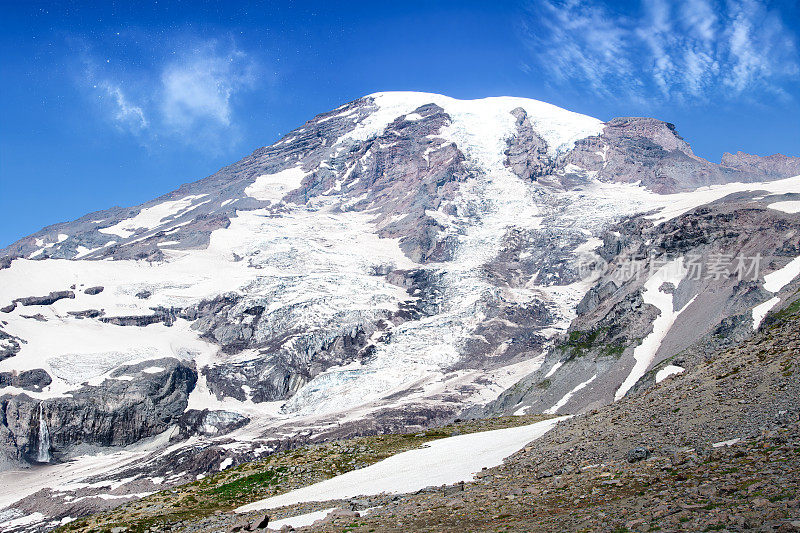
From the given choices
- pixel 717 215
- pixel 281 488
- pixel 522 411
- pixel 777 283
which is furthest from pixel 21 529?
pixel 717 215

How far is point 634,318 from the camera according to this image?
106312 mm

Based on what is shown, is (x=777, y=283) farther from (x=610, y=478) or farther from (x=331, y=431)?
(x=331, y=431)

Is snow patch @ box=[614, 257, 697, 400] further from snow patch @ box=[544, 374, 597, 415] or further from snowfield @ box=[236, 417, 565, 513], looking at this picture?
snowfield @ box=[236, 417, 565, 513]

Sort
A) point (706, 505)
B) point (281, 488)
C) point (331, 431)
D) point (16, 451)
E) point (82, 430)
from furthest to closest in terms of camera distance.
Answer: point (82, 430) → point (16, 451) → point (331, 431) → point (281, 488) → point (706, 505)

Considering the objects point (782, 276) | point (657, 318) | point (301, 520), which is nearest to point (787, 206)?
point (782, 276)

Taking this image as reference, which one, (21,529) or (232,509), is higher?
(232,509)

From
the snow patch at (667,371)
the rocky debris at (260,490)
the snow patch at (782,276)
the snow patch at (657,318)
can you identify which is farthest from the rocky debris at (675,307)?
the rocky debris at (260,490)

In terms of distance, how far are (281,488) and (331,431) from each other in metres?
135

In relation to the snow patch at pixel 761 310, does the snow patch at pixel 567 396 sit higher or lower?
lower

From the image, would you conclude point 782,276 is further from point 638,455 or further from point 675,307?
point 638,455

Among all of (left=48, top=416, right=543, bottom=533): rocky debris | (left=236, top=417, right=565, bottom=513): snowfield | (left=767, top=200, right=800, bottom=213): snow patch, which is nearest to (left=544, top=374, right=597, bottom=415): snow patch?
(left=48, top=416, right=543, bottom=533): rocky debris

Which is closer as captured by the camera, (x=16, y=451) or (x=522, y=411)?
(x=522, y=411)

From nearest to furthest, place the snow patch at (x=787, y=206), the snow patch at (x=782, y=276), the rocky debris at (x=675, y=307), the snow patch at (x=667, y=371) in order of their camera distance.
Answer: the snow patch at (x=667, y=371), the rocky debris at (x=675, y=307), the snow patch at (x=782, y=276), the snow patch at (x=787, y=206)

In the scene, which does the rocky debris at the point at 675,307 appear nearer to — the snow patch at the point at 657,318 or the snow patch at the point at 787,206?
the snow patch at the point at 657,318
